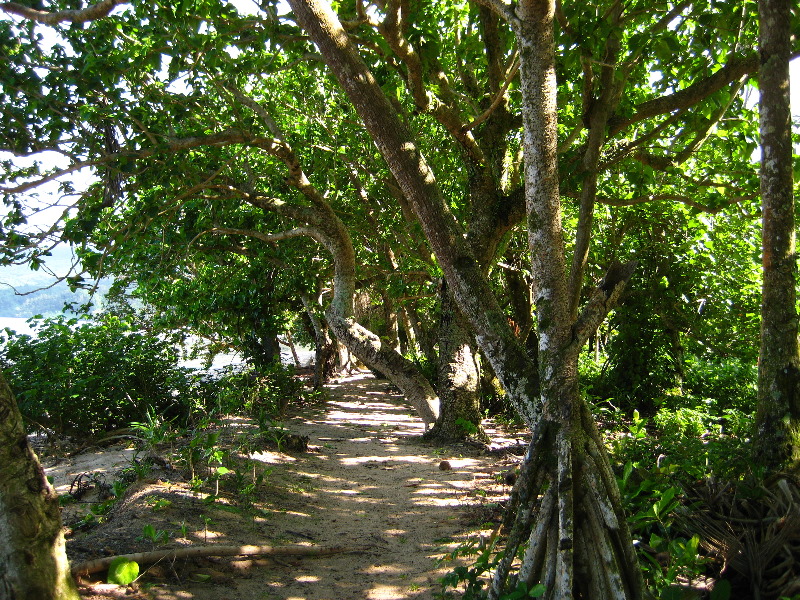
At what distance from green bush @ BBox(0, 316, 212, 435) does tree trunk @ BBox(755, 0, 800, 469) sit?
6.37 metres

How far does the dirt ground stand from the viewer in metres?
3.97

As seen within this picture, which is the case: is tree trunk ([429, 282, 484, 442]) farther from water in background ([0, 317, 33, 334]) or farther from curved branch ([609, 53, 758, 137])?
water in background ([0, 317, 33, 334])

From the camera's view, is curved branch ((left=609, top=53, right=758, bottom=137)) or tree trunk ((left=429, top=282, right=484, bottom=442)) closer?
curved branch ((left=609, top=53, right=758, bottom=137))

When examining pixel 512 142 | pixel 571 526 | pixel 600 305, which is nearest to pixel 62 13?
pixel 600 305

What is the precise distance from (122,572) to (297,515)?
2489mm

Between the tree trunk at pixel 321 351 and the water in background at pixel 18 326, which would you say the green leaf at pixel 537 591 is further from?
the tree trunk at pixel 321 351

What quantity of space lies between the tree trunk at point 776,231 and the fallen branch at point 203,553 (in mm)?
3380

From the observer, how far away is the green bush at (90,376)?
800cm

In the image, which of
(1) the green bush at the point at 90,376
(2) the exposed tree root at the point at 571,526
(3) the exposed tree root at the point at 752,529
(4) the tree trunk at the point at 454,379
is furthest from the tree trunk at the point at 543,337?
(1) the green bush at the point at 90,376

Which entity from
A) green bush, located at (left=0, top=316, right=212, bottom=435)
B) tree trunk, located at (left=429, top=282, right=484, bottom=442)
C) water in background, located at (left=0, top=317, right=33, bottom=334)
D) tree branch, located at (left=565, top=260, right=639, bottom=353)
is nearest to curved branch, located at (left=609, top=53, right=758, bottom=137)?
tree branch, located at (left=565, top=260, right=639, bottom=353)

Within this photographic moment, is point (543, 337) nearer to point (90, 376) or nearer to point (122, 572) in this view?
point (122, 572)

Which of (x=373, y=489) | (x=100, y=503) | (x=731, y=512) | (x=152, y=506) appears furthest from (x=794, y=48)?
(x=100, y=503)

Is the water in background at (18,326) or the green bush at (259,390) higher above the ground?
the water in background at (18,326)

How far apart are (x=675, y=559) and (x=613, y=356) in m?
7.65
